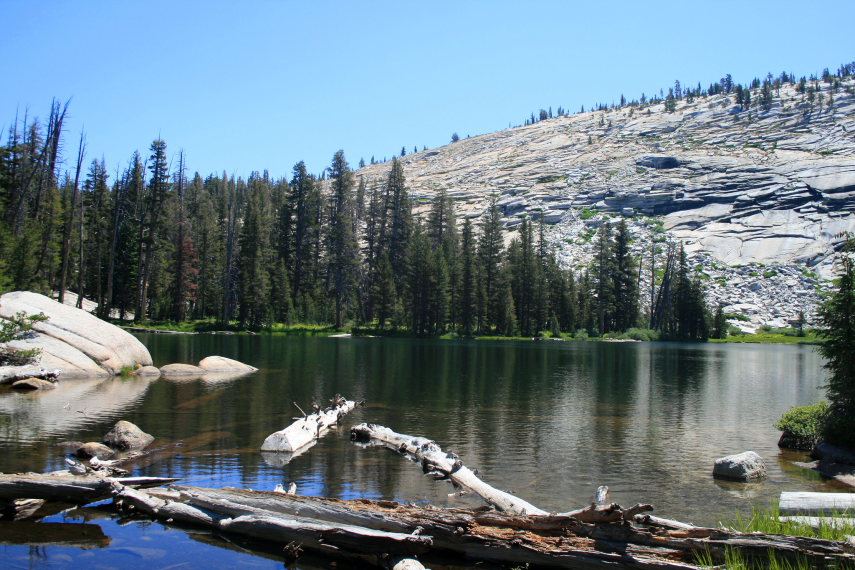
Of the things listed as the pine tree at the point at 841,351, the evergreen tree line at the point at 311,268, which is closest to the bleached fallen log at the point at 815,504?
the pine tree at the point at 841,351

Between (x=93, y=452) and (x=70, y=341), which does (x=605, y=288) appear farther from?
(x=93, y=452)

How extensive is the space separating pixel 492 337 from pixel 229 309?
41.5 meters

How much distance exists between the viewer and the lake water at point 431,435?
13602mm

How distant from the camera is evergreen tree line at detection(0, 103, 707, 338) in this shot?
81.9 metres

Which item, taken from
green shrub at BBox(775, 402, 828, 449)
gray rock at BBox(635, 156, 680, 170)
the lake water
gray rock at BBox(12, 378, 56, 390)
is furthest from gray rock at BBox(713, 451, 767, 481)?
gray rock at BBox(635, 156, 680, 170)

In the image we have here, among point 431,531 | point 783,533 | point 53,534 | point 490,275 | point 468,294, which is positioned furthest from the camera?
point 490,275

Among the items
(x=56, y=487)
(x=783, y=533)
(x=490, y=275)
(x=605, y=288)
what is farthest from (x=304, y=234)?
(x=783, y=533)

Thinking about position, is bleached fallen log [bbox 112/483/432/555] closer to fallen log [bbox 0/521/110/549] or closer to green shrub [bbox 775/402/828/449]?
fallen log [bbox 0/521/110/549]

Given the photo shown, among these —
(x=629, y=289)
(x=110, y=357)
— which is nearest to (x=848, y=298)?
(x=110, y=357)

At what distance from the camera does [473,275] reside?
96.3m

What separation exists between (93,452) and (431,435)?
10520mm

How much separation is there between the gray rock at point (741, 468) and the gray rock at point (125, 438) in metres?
16.6

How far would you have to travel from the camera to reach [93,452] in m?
15.7

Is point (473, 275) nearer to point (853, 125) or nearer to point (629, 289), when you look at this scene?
point (629, 289)
